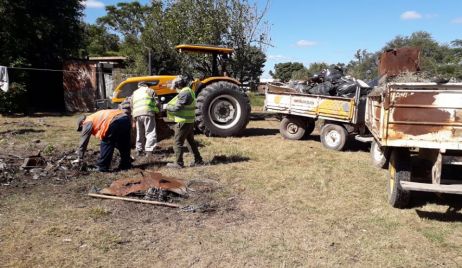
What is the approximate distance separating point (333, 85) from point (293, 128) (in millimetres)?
1534

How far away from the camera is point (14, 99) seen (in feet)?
51.1

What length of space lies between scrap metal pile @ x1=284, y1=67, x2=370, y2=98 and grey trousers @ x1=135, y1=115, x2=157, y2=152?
414 centimetres

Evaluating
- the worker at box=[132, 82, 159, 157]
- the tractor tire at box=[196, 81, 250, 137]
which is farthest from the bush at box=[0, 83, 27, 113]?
the worker at box=[132, 82, 159, 157]

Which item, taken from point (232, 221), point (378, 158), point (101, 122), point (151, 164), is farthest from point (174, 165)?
point (378, 158)

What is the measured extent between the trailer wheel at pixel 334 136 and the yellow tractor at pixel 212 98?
7.07 feet

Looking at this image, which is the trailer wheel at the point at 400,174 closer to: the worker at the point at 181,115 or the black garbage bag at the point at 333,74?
the worker at the point at 181,115

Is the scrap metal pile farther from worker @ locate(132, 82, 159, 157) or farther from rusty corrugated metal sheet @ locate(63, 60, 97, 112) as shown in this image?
rusty corrugated metal sheet @ locate(63, 60, 97, 112)

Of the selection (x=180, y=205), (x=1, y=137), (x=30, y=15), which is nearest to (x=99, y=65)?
(x=30, y=15)

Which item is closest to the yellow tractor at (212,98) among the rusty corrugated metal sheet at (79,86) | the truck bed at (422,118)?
the truck bed at (422,118)

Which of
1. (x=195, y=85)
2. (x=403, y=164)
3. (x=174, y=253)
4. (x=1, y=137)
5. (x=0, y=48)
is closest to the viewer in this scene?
(x=174, y=253)

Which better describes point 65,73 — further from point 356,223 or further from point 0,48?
point 356,223

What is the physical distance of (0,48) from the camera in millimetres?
15539

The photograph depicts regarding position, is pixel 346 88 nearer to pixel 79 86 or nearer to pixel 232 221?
pixel 232 221

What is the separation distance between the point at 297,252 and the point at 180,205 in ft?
5.90
